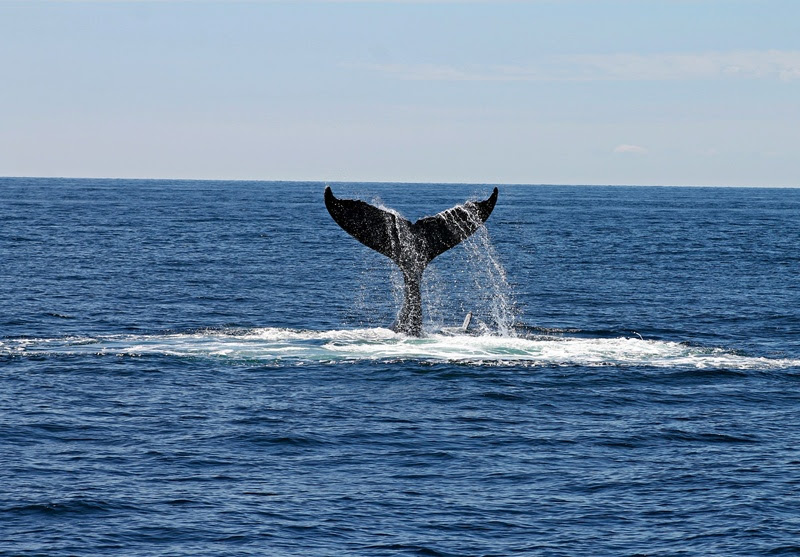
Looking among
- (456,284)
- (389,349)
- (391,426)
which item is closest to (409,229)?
(389,349)

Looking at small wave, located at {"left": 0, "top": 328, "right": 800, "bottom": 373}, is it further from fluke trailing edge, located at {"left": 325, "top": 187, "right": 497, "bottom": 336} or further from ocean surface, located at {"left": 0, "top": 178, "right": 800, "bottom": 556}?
fluke trailing edge, located at {"left": 325, "top": 187, "right": 497, "bottom": 336}

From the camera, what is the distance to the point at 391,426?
18.7 metres

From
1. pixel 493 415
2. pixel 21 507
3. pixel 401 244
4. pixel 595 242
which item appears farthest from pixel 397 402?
pixel 595 242

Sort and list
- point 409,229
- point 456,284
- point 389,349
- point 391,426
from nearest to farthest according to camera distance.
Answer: point 391,426, point 409,229, point 389,349, point 456,284

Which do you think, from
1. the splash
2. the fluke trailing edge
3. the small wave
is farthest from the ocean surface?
the fluke trailing edge

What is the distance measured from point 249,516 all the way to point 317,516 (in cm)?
82

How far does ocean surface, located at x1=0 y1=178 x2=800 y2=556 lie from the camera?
13938 millimetres

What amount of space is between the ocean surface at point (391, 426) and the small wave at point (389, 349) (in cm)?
11

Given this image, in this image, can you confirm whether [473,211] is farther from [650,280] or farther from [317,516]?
[650,280]

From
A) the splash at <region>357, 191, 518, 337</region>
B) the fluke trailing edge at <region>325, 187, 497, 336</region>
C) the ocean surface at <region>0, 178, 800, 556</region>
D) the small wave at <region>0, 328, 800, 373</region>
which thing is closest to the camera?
the ocean surface at <region>0, 178, 800, 556</region>

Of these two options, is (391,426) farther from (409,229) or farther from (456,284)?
(456,284)

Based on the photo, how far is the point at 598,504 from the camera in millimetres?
14891

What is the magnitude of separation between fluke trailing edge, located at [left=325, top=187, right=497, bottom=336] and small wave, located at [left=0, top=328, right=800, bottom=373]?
6.20 ft

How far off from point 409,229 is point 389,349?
289 cm
